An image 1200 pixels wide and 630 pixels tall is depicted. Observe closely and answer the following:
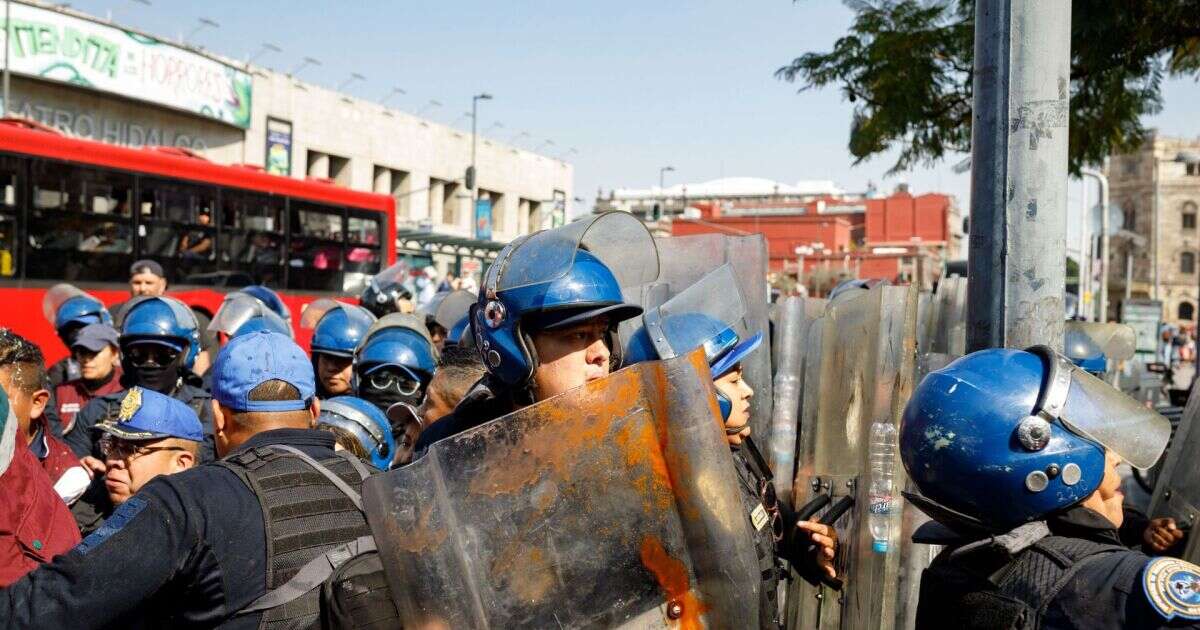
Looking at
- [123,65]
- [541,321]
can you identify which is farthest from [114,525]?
[123,65]

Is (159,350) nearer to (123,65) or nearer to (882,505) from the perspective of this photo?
(882,505)

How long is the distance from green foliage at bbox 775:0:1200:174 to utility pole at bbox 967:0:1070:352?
314 cm

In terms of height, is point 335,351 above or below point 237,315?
below

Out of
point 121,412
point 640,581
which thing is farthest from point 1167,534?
point 121,412

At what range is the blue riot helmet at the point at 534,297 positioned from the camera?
2492 mm

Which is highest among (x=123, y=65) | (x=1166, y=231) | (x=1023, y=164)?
(x=123, y=65)

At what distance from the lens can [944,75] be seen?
6.50 metres

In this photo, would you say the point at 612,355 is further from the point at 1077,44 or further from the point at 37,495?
the point at 1077,44

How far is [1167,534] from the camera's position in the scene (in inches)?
127

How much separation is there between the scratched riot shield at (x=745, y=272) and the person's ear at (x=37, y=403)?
2.50 metres

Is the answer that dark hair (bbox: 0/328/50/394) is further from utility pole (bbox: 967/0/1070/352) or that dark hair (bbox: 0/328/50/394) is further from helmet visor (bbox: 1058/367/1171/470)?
helmet visor (bbox: 1058/367/1171/470)

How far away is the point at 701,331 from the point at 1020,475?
69.6 inches

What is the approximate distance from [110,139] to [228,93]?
154 inches

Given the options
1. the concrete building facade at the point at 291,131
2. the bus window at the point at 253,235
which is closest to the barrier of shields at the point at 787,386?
the bus window at the point at 253,235
